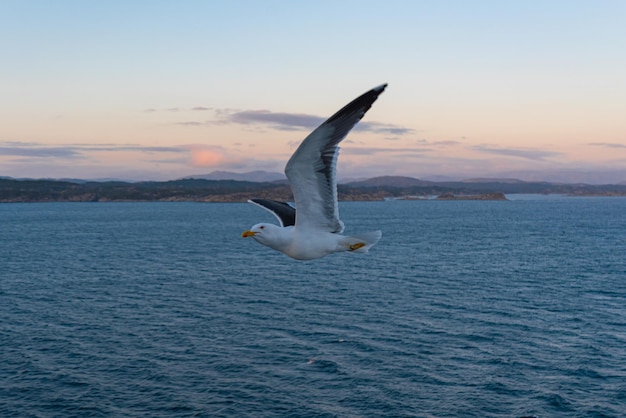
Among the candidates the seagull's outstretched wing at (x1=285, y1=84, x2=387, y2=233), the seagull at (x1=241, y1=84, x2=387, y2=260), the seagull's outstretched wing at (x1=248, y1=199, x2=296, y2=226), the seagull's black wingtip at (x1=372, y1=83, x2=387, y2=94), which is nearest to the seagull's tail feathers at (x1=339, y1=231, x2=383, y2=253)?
the seagull at (x1=241, y1=84, x2=387, y2=260)

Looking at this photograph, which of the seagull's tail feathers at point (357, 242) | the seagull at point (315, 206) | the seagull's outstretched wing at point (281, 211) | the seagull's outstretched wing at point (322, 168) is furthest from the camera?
the seagull's outstretched wing at point (281, 211)

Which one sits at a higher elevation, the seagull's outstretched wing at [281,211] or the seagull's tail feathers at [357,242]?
the seagull's outstretched wing at [281,211]

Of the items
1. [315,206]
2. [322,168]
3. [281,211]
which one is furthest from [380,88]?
[281,211]

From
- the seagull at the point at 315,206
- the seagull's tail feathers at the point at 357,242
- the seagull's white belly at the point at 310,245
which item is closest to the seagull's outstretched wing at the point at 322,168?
the seagull at the point at 315,206

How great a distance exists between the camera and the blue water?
48000 millimetres

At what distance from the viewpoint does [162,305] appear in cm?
7881

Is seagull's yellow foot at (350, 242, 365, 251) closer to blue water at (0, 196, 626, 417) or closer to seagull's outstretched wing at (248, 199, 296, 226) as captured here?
seagull's outstretched wing at (248, 199, 296, 226)

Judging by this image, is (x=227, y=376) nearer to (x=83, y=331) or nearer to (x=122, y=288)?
(x=83, y=331)

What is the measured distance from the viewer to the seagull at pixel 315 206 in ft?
33.6

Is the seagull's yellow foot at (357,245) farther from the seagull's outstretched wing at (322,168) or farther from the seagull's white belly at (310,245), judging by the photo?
the seagull's outstretched wing at (322,168)

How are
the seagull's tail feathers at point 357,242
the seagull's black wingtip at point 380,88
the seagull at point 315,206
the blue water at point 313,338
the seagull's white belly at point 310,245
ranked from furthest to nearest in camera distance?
the blue water at point 313,338 → the seagull's tail feathers at point 357,242 → the seagull's white belly at point 310,245 → the seagull at point 315,206 → the seagull's black wingtip at point 380,88

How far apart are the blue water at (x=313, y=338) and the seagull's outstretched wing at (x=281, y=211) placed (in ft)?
110

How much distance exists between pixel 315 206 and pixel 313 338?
52996 millimetres

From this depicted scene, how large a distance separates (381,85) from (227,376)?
48.3m
